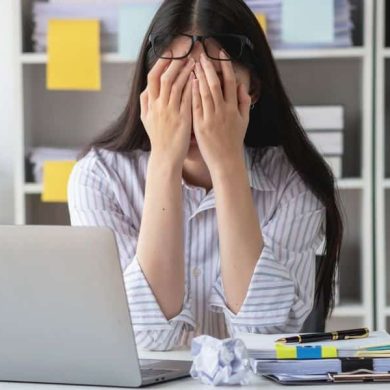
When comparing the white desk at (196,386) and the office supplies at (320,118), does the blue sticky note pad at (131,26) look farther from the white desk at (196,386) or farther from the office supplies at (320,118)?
the white desk at (196,386)

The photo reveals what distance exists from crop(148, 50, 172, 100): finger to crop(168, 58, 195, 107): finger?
0.03 m

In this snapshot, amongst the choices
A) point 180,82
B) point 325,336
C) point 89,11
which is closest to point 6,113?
point 89,11

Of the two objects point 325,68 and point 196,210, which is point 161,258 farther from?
point 325,68

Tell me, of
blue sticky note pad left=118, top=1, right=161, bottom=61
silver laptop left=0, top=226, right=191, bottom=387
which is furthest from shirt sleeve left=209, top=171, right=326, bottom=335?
blue sticky note pad left=118, top=1, right=161, bottom=61

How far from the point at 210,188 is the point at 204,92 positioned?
0.20 metres

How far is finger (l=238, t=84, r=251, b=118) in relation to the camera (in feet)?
4.92

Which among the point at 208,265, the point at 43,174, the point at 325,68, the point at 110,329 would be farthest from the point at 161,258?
the point at 325,68

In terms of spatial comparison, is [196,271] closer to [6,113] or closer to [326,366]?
[326,366]

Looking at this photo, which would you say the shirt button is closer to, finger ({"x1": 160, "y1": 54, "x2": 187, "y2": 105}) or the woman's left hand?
the woman's left hand

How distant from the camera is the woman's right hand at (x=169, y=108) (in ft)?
4.85

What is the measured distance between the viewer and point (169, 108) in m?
1.50

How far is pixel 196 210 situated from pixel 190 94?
198mm

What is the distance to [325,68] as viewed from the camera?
7.96ft

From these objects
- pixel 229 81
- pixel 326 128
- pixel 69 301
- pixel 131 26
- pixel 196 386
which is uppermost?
pixel 131 26
